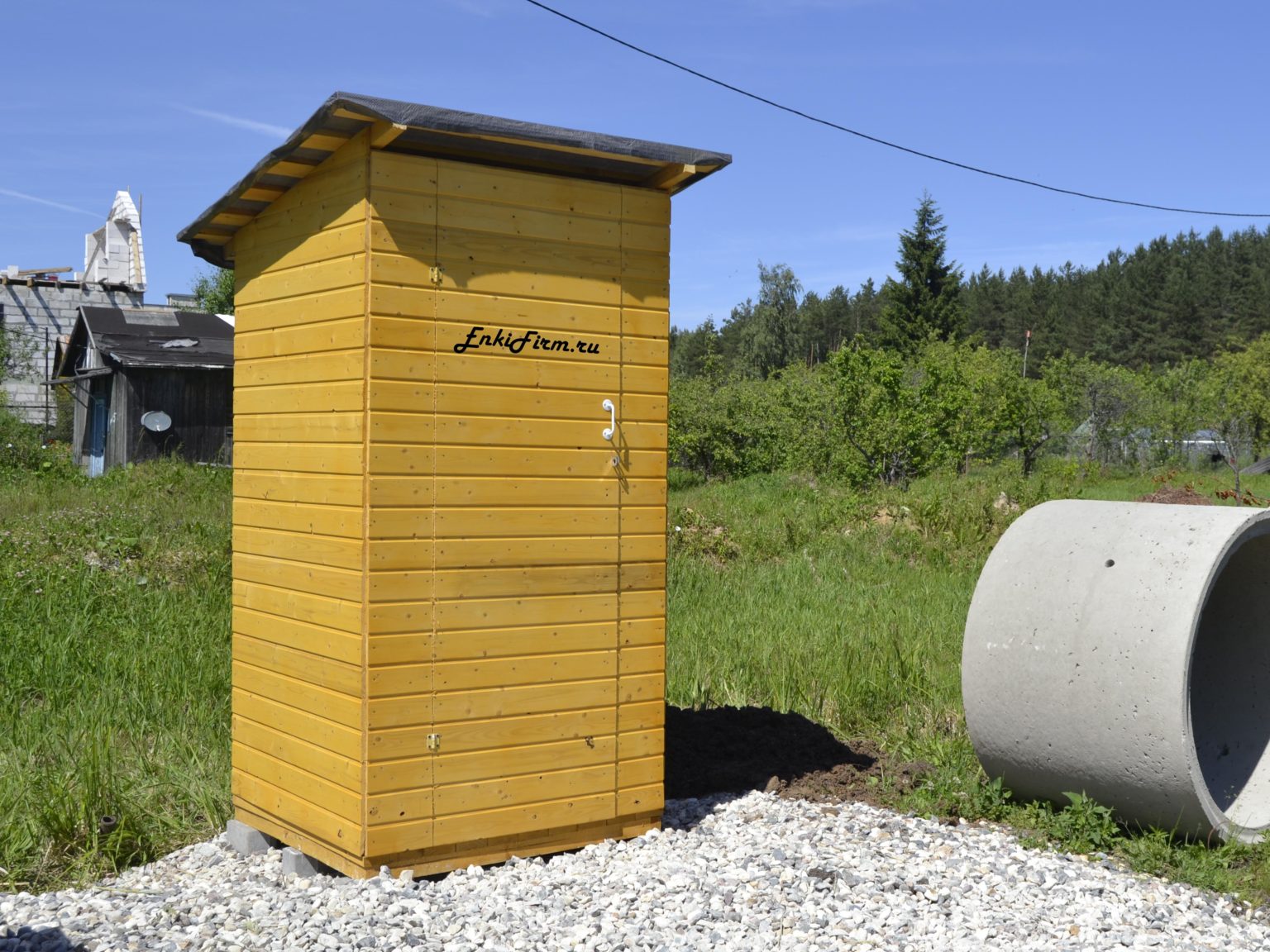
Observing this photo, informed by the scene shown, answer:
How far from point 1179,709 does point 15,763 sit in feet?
19.0

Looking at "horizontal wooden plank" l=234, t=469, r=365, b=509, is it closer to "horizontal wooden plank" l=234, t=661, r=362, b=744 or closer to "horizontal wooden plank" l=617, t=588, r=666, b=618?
"horizontal wooden plank" l=234, t=661, r=362, b=744

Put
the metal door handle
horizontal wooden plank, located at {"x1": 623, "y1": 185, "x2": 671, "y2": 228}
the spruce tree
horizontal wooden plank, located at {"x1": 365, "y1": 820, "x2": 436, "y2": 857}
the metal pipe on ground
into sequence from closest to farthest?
horizontal wooden plank, located at {"x1": 365, "y1": 820, "x2": 436, "y2": 857}, the metal pipe on ground, the metal door handle, horizontal wooden plank, located at {"x1": 623, "y1": 185, "x2": 671, "y2": 228}, the spruce tree

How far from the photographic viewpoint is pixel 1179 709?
210 inches

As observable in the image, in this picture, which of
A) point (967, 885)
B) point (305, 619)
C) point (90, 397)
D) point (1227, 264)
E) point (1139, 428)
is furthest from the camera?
point (1227, 264)

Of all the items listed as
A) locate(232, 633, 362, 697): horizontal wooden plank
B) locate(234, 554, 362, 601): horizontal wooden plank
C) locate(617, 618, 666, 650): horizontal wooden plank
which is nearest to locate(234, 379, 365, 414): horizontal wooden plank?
locate(234, 554, 362, 601): horizontal wooden plank

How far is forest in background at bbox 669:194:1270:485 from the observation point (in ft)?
74.4

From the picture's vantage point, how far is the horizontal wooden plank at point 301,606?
16.7ft

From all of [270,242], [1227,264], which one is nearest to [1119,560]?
[270,242]

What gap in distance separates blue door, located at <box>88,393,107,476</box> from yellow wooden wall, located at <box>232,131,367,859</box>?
23401 millimetres

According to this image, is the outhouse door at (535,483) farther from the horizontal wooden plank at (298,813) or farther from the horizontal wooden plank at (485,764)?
the horizontal wooden plank at (298,813)

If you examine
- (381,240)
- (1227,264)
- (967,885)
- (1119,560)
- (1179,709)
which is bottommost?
(967,885)

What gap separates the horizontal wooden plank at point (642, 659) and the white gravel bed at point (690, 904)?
2.63 ft

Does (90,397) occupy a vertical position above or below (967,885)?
above

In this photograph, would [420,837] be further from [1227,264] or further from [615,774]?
[1227,264]
